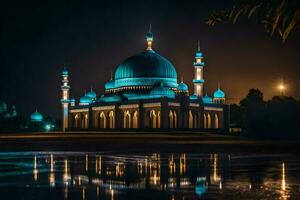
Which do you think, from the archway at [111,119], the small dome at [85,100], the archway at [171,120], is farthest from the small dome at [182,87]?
the small dome at [85,100]

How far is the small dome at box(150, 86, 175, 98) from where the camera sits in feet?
276

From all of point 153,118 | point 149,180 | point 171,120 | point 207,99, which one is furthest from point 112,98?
point 149,180

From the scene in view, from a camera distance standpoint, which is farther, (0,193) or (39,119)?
(39,119)

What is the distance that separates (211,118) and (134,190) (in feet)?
256

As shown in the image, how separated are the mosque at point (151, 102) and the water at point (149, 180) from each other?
59687 mm

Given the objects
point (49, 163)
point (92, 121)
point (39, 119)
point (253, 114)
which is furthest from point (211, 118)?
point (49, 163)

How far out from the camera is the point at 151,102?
3270 inches

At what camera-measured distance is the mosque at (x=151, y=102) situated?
8319 centimetres

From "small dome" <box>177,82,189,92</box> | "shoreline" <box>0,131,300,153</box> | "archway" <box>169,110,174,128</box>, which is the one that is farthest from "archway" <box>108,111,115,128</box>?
"shoreline" <box>0,131,300,153</box>

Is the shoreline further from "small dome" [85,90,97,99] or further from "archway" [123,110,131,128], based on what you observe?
"small dome" [85,90,97,99]

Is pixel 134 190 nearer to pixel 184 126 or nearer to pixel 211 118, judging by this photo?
pixel 184 126

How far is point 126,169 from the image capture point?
19.4 metres

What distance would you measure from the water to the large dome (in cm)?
7026

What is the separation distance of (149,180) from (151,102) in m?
67.0
